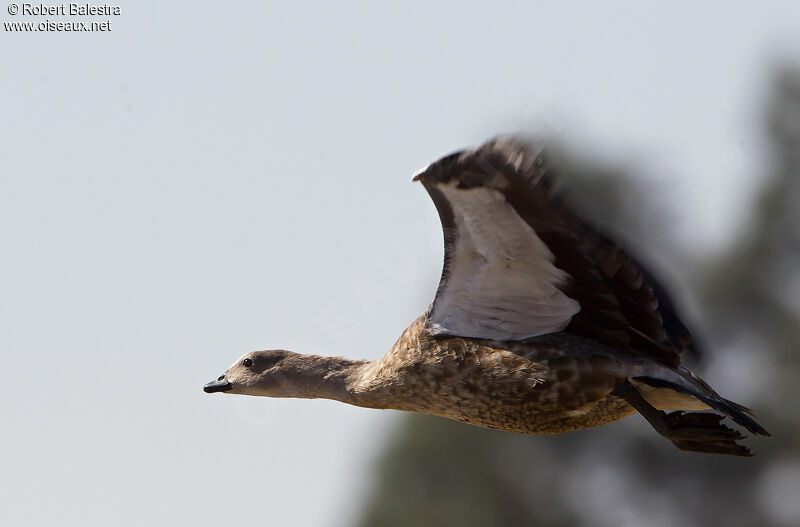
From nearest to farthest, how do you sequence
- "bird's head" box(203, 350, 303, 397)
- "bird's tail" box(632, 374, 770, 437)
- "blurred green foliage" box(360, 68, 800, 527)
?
"bird's tail" box(632, 374, 770, 437) < "bird's head" box(203, 350, 303, 397) < "blurred green foliage" box(360, 68, 800, 527)

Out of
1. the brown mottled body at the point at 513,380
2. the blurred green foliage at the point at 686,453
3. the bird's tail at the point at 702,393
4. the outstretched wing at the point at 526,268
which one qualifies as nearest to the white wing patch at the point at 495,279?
the outstretched wing at the point at 526,268

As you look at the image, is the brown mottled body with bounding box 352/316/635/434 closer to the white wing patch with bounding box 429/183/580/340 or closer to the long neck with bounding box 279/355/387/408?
the white wing patch with bounding box 429/183/580/340

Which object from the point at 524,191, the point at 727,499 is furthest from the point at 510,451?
the point at 524,191

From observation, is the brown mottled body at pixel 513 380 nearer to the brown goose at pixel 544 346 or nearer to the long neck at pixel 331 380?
the brown goose at pixel 544 346

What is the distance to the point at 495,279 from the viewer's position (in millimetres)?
8945

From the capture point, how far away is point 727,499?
90.5ft

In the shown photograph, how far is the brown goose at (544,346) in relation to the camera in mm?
8633

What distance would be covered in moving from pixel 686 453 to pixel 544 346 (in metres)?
17.3

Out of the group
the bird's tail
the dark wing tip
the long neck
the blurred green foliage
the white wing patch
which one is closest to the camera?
the dark wing tip

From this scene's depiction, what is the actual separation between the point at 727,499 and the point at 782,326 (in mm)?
3263

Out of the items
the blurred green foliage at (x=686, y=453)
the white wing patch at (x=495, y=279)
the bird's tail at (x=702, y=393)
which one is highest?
the white wing patch at (x=495, y=279)

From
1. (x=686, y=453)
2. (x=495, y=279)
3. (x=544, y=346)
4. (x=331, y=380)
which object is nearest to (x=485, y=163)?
(x=495, y=279)

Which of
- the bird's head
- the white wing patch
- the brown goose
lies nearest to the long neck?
the bird's head

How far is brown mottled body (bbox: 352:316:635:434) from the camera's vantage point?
8.92 meters
